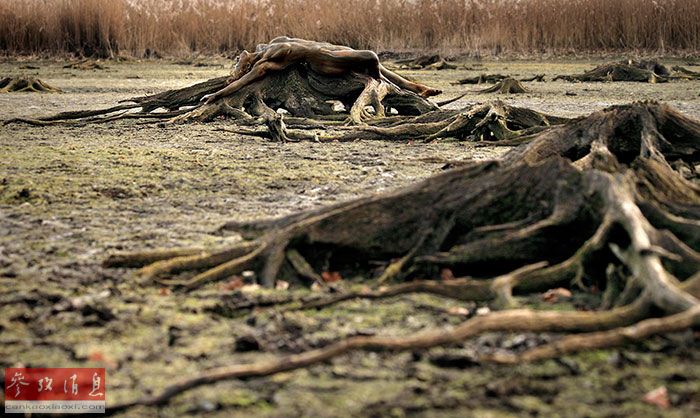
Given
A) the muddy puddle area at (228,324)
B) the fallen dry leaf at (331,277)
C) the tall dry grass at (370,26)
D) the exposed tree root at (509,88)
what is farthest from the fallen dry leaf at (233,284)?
the tall dry grass at (370,26)

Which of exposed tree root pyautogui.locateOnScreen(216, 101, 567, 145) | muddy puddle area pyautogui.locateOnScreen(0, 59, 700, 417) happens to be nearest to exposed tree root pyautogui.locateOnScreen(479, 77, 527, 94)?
exposed tree root pyautogui.locateOnScreen(216, 101, 567, 145)

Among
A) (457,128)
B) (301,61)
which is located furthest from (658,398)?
(301,61)

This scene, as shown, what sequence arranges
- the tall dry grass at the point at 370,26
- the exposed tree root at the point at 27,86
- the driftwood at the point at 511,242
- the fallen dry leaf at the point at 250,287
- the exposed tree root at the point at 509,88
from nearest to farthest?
the driftwood at the point at 511,242
the fallen dry leaf at the point at 250,287
the exposed tree root at the point at 509,88
the exposed tree root at the point at 27,86
the tall dry grass at the point at 370,26

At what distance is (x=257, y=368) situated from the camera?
2.21m

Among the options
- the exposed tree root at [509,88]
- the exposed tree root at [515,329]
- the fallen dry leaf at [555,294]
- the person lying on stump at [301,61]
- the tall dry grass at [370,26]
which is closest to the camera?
the exposed tree root at [515,329]

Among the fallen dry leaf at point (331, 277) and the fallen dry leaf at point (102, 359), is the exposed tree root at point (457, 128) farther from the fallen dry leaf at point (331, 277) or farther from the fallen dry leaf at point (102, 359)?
the fallen dry leaf at point (102, 359)

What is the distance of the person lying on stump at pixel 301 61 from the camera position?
8.66m

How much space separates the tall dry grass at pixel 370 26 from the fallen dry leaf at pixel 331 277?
655 inches

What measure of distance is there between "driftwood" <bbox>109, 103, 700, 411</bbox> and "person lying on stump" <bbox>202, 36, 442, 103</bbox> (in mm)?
5174

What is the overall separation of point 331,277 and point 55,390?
1124 mm

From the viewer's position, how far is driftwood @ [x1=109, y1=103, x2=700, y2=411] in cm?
257

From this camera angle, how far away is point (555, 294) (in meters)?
2.89

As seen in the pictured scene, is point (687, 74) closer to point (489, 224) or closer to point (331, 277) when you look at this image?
point (489, 224)

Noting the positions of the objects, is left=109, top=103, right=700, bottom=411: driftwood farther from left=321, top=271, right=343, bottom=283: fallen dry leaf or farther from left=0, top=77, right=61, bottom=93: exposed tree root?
left=0, top=77, right=61, bottom=93: exposed tree root
